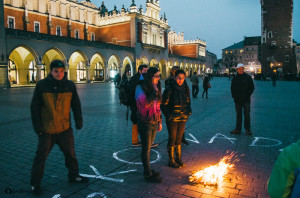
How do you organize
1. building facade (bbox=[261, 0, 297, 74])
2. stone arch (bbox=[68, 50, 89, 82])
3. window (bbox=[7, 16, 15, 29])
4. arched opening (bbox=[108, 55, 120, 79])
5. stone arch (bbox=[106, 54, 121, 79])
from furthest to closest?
building facade (bbox=[261, 0, 297, 74])
arched opening (bbox=[108, 55, 120, 79])
stone arch (bbox=[106, 54, 121, 79])
stone arch (bbox=[68, 50, 89, 82])
window (bbox=[7, 16, 15, 29])

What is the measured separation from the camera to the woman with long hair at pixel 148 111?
3389 mm

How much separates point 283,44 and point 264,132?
157 ft

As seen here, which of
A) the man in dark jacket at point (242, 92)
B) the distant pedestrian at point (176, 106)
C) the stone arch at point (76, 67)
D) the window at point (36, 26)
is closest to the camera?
the distant pedestrian at point (176, 106)

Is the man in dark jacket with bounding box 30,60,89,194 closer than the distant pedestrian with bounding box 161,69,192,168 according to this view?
Yes

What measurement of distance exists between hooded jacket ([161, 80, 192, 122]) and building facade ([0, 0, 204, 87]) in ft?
80.6

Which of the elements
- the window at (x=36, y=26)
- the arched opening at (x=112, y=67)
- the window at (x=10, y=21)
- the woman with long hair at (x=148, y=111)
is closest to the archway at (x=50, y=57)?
the window at (x=10, y=21)

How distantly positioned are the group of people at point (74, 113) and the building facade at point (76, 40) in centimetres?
2435

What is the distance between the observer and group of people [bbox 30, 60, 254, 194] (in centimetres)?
309

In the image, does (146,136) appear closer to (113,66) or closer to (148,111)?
(148,111)

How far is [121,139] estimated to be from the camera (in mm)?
5738

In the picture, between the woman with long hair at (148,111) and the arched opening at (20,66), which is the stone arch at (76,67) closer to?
the arched opening at (20,66)

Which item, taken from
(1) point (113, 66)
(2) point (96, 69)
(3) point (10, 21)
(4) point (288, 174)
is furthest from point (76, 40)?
(4) point (288, 174)

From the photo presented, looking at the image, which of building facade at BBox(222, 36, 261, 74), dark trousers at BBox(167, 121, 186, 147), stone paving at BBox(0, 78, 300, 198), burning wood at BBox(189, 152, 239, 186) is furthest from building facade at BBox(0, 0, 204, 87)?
building facade at BBox(222, 36, 261, 74)

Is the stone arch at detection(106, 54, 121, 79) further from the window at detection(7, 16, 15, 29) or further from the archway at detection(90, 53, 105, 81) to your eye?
the window at detection(7, 16, 15, 29)
